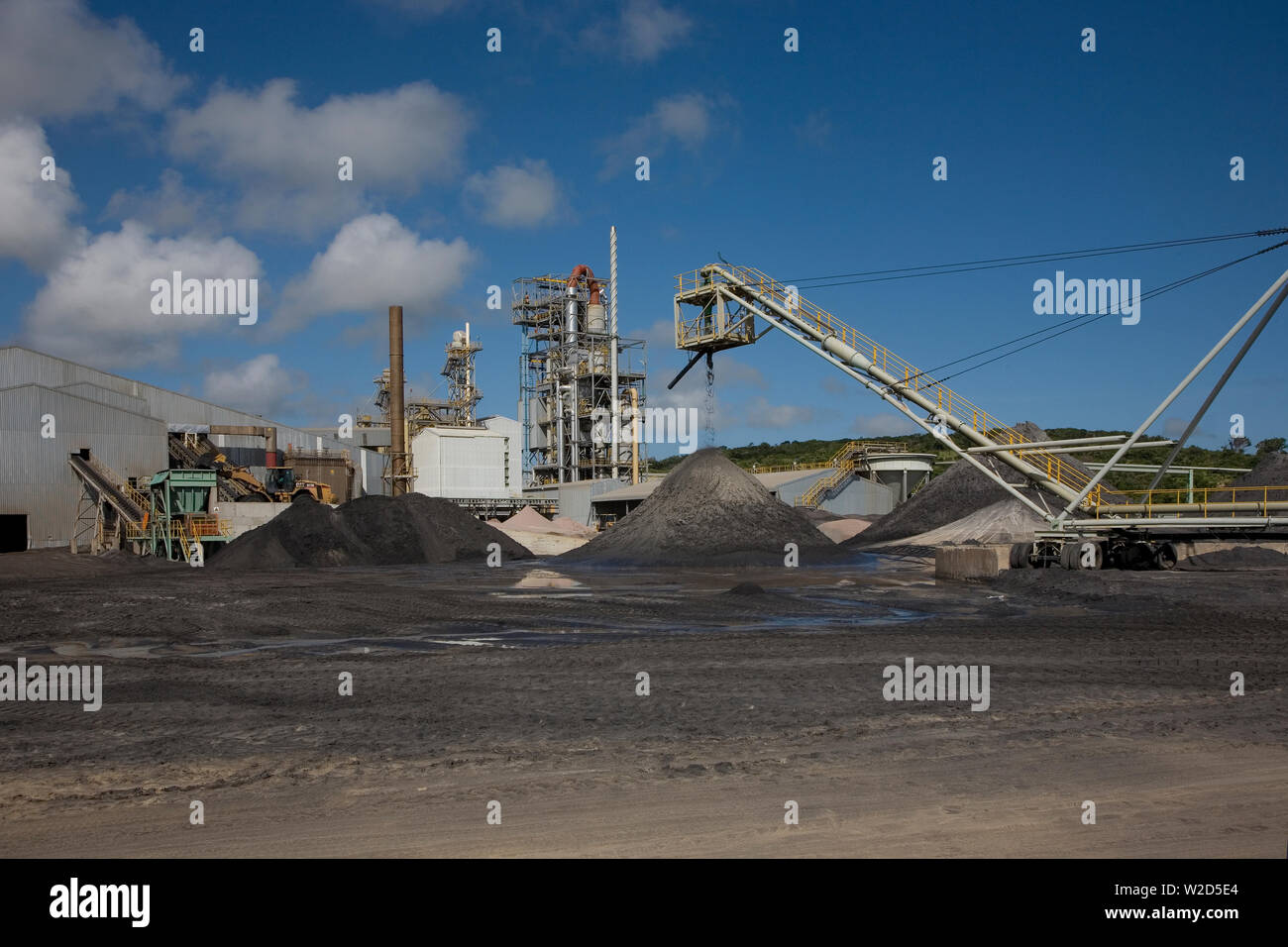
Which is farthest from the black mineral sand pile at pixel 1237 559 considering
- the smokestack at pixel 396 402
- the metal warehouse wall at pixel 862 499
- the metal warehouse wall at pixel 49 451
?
the metal warehouse wall at pixel 49 451

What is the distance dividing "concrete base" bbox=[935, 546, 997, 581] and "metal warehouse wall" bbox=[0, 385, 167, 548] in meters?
32.5

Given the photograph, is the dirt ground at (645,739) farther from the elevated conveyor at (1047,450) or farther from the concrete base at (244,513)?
the concrete base at (244,513)

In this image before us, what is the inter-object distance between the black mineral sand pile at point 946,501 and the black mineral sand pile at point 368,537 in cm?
1435

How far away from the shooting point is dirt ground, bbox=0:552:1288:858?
4.89 metres

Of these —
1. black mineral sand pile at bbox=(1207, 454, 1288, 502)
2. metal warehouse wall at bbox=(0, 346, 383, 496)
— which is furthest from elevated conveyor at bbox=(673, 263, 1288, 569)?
metal warehouse wall at bbox=(0, 346, 383, 496)

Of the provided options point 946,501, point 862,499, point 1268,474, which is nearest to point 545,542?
point 946,501

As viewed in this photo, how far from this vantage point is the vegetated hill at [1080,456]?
42.8 metres

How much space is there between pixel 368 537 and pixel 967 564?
20973 mm

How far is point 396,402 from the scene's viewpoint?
4503cm

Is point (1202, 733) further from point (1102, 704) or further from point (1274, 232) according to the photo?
point (1274, 232)

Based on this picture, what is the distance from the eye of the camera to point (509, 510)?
5312 cm

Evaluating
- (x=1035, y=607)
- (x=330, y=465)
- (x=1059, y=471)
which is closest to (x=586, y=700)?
(x=1035, y=607)

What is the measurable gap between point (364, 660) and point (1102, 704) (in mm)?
8263

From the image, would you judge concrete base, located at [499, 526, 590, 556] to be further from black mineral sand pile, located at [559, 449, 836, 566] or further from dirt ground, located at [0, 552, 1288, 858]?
dirt ground, located at [0, 552, 1288, 858]
